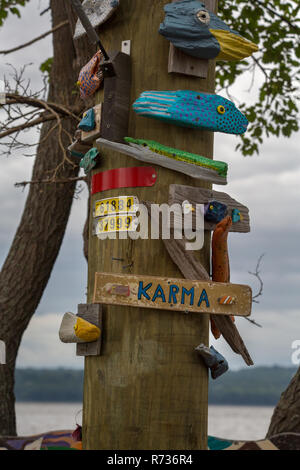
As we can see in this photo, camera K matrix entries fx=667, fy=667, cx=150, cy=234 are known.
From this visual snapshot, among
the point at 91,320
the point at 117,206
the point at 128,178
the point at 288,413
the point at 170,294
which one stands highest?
the point at 128,178

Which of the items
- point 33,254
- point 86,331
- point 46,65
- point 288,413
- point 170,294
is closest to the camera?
point 170,294

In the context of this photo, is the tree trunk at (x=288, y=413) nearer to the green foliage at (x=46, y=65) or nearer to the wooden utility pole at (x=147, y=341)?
the wooden utility pole at (x=147, y=341)

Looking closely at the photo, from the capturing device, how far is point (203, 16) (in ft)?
12.7

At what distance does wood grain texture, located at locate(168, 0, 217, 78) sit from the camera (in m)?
3.82

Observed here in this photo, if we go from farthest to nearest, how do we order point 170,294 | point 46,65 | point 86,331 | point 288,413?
point 46,65, point 288,413, point 86,331, point 170,294

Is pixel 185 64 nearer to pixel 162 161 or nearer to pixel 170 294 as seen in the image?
pixel 162 161

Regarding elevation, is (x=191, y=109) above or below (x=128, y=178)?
above

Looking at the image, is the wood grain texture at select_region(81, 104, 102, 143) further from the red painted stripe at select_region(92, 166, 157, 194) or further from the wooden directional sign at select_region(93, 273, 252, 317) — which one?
the wooden directional sign at select_region(93, 273, 252, 317)

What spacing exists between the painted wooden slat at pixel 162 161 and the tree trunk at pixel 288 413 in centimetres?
361

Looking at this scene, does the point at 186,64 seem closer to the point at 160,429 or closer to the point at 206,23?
the point at 206,23

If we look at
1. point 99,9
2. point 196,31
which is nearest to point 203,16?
point 196,31

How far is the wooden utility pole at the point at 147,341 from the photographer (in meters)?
3.59

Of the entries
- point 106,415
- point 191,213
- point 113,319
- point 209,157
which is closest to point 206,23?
point 209,157

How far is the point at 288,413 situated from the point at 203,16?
4275mm
